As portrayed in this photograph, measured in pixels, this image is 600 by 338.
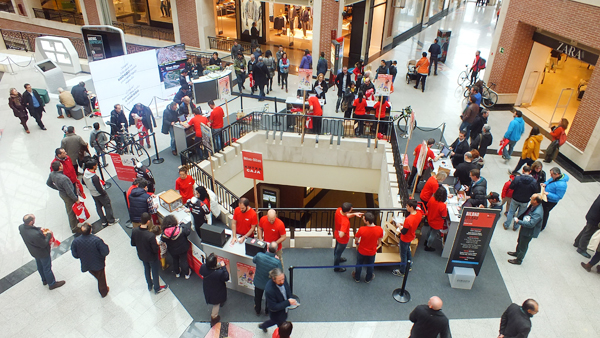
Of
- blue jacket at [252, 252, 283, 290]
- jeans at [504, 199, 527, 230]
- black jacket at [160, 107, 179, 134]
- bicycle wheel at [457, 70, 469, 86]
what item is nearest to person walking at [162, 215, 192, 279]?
blue jacket at [252, 252, 283, 290]

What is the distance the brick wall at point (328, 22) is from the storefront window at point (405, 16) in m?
7.07

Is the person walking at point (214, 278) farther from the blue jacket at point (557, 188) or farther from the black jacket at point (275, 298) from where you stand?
the blue jacket at point (557, 188)

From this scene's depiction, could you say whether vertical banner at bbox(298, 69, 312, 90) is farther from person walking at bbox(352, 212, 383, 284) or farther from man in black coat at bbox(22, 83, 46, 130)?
man in black coat at bbox(22, 83, 46, 130)

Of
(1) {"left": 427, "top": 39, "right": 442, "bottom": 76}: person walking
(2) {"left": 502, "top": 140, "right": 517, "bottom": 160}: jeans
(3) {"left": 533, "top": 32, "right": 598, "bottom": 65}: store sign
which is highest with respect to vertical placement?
(3) {"left": 533, "top": 32, "right": 598, "bottom": 65}: store sign

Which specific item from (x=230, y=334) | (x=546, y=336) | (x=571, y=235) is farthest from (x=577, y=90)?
(x=230, y=334)

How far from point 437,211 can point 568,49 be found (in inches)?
368

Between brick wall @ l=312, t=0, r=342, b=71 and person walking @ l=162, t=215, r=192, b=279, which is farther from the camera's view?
brick wall @ l=312, t=0, r=342, b=71

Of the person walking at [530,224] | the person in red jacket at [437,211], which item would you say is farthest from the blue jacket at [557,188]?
the person in red jacket at [437,211]

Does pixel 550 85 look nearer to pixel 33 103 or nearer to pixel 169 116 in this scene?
pixel 169 116

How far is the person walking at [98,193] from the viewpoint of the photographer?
25.7ft

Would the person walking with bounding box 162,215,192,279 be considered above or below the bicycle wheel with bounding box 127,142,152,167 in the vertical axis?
above

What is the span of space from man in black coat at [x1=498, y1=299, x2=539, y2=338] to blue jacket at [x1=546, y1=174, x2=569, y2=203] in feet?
12.3

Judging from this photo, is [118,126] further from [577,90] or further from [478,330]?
[577,90]

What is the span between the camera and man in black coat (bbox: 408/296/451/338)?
16.7ft
